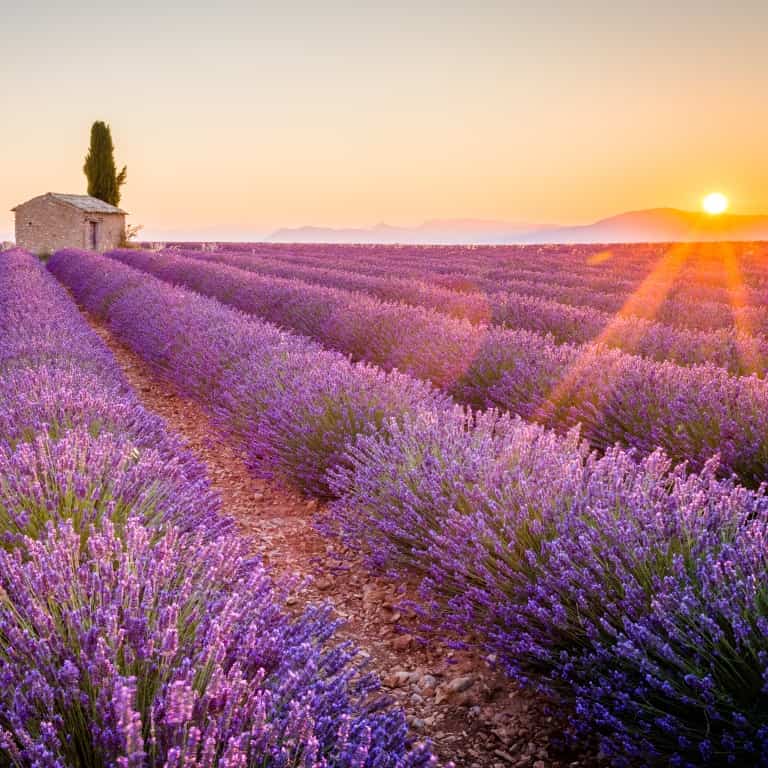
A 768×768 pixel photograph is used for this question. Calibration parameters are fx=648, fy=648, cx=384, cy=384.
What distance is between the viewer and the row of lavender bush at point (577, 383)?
11.5ft

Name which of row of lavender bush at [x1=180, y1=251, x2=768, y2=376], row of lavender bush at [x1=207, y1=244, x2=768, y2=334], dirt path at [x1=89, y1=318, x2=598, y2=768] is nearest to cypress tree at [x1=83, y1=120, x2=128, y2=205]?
row of lavender bush at [x1=207, y1=244, x2=768, y2=334]

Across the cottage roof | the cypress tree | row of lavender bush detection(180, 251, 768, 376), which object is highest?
the cypress tree

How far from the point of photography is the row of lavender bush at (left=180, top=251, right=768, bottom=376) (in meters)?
5.25

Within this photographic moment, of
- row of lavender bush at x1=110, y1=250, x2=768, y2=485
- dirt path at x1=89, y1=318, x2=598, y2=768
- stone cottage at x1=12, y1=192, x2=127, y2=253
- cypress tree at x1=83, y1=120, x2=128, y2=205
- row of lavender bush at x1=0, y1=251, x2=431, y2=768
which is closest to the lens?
row of lavender bush at x1=0, y1=251, x2=431, y2=768

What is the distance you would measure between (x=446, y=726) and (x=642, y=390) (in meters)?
2.68

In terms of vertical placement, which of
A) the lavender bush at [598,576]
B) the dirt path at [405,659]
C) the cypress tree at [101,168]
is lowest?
the dirt path at [405,659]

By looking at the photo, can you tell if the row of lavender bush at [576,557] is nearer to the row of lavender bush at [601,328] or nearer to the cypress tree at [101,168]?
the row of lavender bush at [601,328]

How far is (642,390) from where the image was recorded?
4027 millimetres

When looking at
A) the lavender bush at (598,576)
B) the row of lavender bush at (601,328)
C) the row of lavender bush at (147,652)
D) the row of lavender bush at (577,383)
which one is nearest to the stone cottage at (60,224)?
the row of lavender bush at (601,328)

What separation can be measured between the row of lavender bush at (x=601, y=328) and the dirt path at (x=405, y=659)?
344 centimetres

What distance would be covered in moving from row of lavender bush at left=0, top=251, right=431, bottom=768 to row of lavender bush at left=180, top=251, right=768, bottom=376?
174 inches

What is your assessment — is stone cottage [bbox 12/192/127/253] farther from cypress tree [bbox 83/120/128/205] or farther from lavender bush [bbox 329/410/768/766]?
lavender bush [bbox 329/410/768/766]

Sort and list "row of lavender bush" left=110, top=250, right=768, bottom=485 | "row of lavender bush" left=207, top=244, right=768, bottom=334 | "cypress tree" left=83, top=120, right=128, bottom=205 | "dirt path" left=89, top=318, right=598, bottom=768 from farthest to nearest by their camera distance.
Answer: "cypress tree" left=83, top=120, right=128, bottom=205
"row of lavender bush" left=207, top=244, right=768, bottom=334
"row of lavender bush" left=110, top=250, right=768, bottom=485
"dirt path" left=89, top=318, right=598, bottom=768

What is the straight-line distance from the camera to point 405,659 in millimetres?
2346
